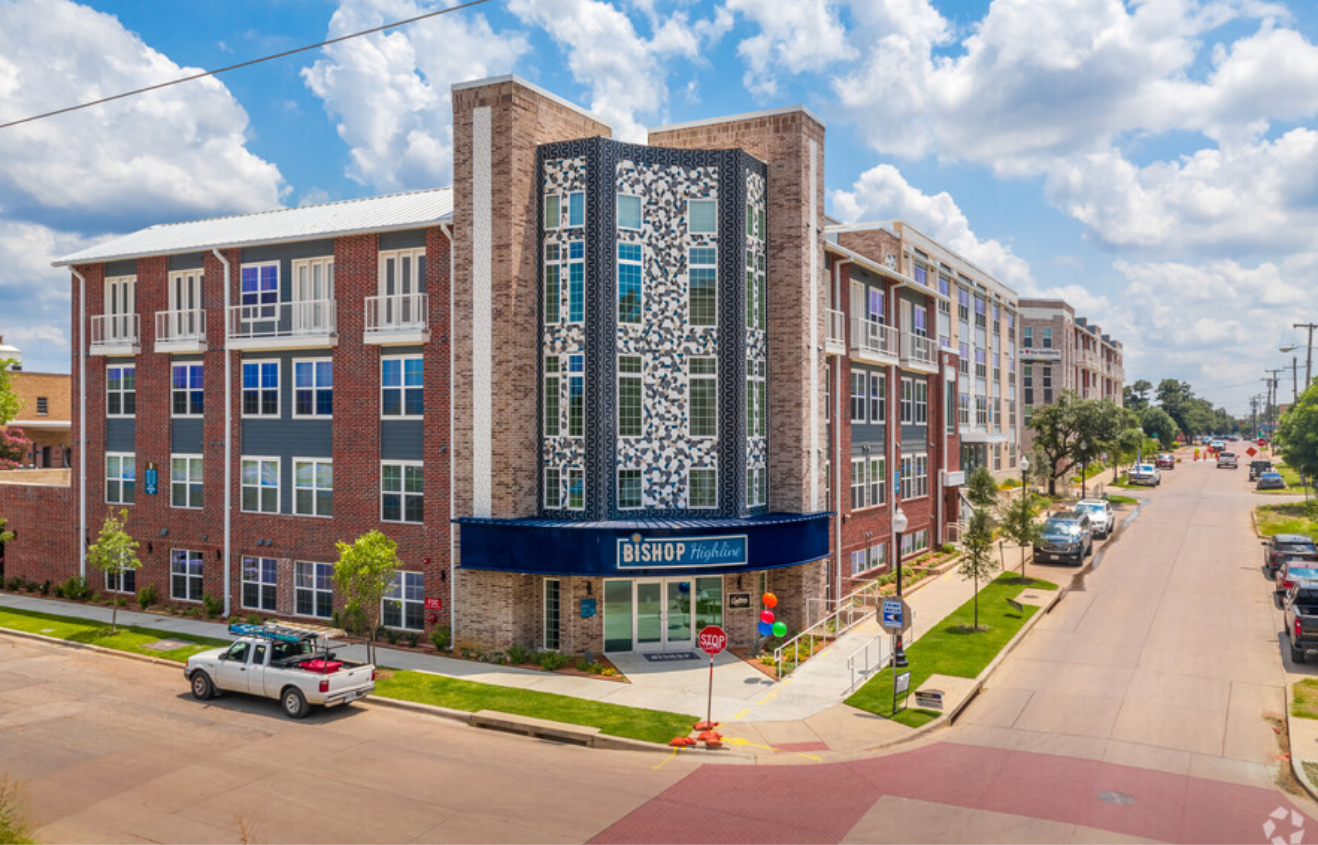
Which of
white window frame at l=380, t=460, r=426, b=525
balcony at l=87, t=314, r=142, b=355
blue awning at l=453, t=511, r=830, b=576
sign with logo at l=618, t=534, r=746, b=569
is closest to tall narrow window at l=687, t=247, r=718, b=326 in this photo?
blue awning at l=453, t=511, r=830, b=576

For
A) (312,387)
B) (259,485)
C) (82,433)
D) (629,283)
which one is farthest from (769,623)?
(82,433)

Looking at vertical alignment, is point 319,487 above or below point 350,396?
below

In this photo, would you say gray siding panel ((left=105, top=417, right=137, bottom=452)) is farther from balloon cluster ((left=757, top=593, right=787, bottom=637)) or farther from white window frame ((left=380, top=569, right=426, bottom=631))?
balloon cluster ((left=757, top=593, right=787, bottom=637))

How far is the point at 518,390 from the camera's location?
81.3 ft

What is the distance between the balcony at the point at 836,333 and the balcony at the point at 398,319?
13.4 meters

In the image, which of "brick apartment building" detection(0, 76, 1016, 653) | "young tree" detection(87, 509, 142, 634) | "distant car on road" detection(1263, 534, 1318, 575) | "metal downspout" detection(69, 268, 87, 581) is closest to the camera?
"brick apartment building" detection(0, 76, 1016, 653)

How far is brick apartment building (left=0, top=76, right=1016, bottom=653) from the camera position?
968 inches

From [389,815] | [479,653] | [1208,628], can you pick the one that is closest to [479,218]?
[479,653]

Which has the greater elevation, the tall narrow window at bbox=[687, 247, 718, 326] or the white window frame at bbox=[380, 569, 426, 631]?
the tall narrow window at bbox=[687, 247, 718, 326]

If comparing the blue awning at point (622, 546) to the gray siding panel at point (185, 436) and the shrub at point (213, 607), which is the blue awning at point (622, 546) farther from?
the gray siding panel at point (185, 436)

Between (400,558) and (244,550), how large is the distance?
22.8 feet

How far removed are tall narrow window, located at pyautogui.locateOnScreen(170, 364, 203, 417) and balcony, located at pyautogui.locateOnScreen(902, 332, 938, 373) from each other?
2798 centimetres

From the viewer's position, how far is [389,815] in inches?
547

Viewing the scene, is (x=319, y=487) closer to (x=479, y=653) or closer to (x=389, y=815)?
(x=479, y=653)
